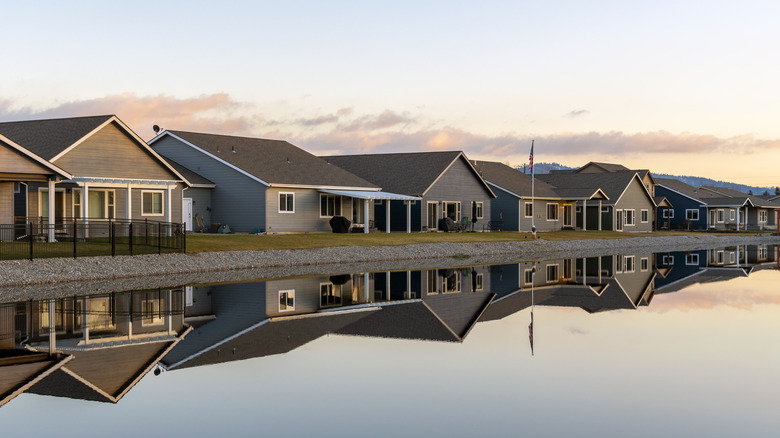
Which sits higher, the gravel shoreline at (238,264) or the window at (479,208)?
the window at (479,208)

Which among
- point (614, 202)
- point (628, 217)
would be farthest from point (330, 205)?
point (628, 217)

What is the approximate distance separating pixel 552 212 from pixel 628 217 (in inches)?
405

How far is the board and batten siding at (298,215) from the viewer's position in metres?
47.0

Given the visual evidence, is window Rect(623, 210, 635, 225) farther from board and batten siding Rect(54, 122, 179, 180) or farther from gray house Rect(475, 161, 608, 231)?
board and batten siding Rect(54, 122, 179, 180)

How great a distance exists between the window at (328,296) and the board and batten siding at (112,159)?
1596 centimetres

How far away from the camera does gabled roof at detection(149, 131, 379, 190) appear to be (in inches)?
1892

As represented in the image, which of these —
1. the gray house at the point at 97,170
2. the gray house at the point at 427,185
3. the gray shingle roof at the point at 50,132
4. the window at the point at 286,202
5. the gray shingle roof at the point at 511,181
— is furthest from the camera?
the gray shingle roof at the point at 511,181

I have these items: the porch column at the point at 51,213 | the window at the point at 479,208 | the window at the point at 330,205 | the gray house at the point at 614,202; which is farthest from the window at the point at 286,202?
the gray house at the point at 614,202

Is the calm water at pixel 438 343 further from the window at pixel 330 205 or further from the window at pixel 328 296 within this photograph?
the window at pixel 330 205

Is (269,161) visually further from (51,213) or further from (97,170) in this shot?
(51,213)

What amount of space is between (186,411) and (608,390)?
5.45 meters

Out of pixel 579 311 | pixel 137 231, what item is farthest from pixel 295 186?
pixel 579 311

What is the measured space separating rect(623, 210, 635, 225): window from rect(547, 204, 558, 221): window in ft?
28.1

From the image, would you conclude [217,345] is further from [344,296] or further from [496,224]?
[496,224]
